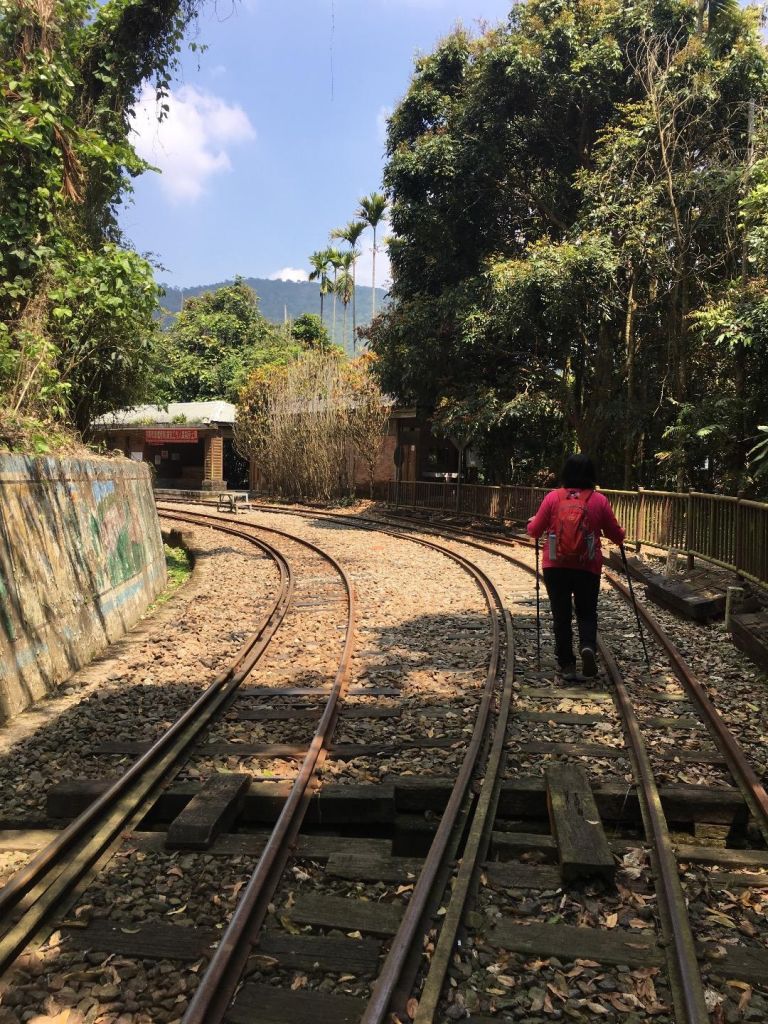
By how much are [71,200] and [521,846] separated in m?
10.9

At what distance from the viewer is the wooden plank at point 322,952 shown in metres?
2.63

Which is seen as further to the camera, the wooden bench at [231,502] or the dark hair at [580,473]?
the wooden bench at [231,502]

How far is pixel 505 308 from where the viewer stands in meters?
16.8

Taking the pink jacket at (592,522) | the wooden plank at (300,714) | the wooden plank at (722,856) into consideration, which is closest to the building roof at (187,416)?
the pink jacket at (592,522)

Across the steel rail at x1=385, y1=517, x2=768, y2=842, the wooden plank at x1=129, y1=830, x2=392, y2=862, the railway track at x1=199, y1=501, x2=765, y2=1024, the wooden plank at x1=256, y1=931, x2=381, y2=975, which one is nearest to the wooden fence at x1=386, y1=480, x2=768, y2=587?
the steel rail at x1=385, y1=517, x2=768, y2=842

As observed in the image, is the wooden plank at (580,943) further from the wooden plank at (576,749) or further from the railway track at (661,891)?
the wooden plank at (576,749)

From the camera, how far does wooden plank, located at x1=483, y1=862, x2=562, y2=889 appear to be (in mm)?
3145

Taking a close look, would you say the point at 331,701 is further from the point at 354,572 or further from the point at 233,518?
the point at 233,518

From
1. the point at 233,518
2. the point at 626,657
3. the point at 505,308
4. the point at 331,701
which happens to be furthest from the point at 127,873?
the point at 233,518

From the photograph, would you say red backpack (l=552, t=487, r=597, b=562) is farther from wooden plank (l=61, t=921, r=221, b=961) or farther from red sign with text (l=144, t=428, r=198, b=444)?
red sign with text (l=144, t=428, r=198, b=444)

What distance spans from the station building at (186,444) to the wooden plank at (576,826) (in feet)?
102

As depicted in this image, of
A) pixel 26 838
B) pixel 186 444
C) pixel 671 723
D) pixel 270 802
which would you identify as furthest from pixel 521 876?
pixel 186 444

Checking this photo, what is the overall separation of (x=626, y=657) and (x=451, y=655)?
1634 mm

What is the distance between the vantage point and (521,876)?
3213 millimetres
